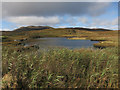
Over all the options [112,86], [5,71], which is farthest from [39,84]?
[112,86]

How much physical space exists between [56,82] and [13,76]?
2144 mm

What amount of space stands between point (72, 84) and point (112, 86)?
6.35ft

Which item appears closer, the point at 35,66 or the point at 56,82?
the point at 56,82

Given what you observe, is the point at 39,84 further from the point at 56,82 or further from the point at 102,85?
the point at 102,85

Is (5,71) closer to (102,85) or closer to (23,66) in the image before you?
(23,66)

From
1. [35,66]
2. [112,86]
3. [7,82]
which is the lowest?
[112,86]

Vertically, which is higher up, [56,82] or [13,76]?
[13,76]

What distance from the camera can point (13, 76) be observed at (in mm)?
4754

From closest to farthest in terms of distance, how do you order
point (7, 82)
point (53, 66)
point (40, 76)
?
point (7, 82) < point (40, 76) < point (53, 66)

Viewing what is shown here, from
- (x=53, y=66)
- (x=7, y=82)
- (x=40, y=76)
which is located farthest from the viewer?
(x=53, y=66)

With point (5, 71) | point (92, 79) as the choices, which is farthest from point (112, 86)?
point (5, 71)

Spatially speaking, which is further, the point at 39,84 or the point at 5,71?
the point at 5,71

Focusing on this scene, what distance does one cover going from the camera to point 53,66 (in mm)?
5602

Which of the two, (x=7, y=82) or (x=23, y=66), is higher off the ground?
(x=23, y=66)
